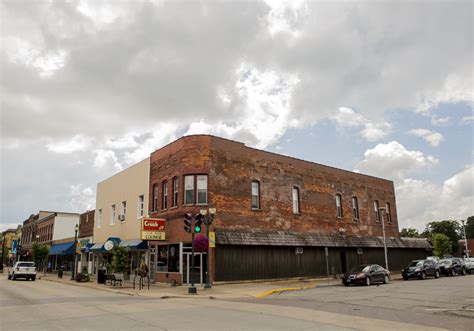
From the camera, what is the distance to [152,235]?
26578mm

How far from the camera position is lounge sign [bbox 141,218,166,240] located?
1038 inches

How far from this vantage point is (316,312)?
43.8ft

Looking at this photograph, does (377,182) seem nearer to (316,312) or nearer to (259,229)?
(259,229)

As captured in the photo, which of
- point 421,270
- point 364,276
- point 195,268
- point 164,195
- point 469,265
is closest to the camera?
point 195,268

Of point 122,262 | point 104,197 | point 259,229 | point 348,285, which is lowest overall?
point 348,285

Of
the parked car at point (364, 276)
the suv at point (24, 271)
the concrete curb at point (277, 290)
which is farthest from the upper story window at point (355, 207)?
the suv at point (24, 271)

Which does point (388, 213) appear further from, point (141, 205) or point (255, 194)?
point (141, 205)

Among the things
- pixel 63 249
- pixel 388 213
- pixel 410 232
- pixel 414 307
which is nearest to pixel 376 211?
pixel 388 213

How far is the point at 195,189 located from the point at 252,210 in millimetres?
4571

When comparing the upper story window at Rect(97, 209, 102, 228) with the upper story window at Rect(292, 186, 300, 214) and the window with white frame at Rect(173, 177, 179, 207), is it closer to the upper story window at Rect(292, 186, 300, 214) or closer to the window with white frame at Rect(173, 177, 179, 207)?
the window with white frame at Rect(173, 177, 179, 207)

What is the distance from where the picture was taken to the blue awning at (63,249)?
150ft

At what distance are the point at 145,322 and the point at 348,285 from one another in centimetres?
1811

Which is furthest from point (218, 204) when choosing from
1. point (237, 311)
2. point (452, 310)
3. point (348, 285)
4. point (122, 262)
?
point (452, 310)

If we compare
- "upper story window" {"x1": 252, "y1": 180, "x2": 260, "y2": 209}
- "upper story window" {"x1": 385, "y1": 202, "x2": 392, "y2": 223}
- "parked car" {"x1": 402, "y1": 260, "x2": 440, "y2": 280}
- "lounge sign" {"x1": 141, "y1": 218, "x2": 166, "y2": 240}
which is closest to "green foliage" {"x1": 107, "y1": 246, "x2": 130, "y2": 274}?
"lounge sign" {"x1": 141, "y1": 218, "x2": 166, "y2": 240}
